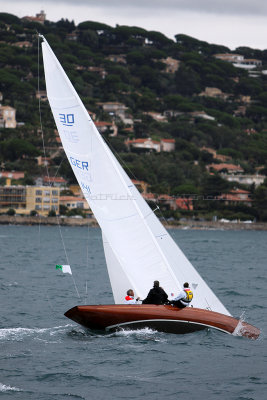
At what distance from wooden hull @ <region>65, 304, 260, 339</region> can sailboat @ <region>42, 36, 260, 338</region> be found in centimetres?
2

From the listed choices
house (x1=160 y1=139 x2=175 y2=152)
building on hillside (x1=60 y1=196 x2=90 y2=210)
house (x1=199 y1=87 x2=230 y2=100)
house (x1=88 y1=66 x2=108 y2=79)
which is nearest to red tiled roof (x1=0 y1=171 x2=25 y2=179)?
building on hillside (x1=60 y1=196 x2=90 y2=210)

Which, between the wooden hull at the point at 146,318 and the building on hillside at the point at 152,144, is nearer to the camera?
the wooden hull at the point at 146,318

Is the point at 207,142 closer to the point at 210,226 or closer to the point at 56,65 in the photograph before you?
the point at 210,226

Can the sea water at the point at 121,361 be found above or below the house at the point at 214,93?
above

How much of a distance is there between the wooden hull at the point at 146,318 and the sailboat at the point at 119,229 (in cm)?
2

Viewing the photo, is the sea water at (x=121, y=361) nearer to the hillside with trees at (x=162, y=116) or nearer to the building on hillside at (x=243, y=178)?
the hillside with trees at (x=162, y=116)

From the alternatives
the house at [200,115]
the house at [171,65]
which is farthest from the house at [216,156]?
the house at [171,65]

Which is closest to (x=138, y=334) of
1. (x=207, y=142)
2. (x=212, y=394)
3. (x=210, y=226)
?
(x=212, y=394)

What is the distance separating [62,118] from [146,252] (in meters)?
2.57

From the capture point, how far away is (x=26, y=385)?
12.9 meters

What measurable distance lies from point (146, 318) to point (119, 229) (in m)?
1.62

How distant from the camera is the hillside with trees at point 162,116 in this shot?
10831 cm

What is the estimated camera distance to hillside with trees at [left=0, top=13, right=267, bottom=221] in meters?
108

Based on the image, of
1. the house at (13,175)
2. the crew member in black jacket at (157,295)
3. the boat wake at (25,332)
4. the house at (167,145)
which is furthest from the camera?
the house at (167,145)
